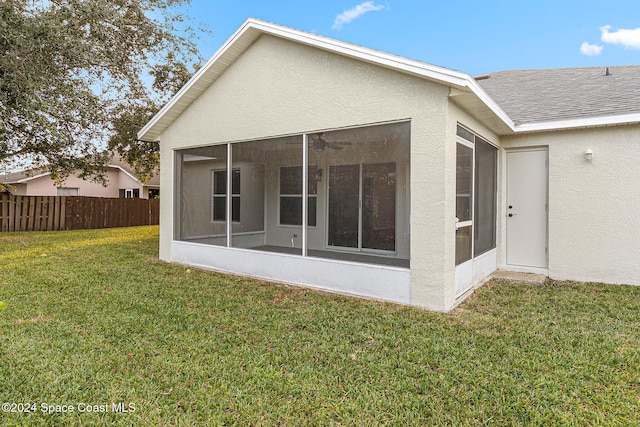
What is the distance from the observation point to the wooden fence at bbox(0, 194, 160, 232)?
1543 centimetres

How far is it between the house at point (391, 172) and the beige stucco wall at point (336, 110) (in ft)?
0.07

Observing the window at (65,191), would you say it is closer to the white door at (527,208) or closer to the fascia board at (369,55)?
the fascia board at (369,55)

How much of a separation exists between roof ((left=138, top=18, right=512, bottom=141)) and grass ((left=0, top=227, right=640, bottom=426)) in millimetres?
2964

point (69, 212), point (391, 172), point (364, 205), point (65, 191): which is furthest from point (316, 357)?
point (65, 191)

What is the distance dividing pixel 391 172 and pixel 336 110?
138cm

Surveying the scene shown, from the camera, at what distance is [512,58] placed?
1561 centimetres

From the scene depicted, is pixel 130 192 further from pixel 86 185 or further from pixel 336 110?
pixel 336 110

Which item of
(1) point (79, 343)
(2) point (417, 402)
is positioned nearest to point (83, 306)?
(1) point (79, 343)

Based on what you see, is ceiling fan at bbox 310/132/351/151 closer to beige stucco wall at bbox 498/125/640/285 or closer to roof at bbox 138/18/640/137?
roof at bbox 138/18/640/137

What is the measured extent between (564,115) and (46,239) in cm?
1583

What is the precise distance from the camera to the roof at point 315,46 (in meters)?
4.81

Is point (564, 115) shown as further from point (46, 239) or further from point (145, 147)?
point (46, 239)

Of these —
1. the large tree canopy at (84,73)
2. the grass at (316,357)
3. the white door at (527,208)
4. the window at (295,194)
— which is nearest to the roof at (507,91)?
the white door at (527,208)

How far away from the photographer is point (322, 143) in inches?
253
